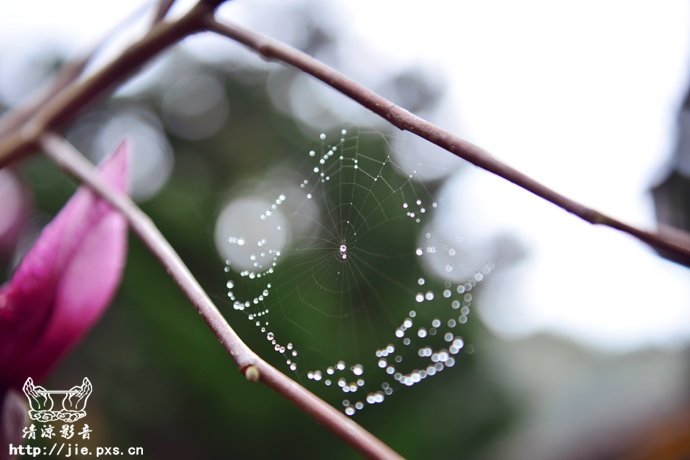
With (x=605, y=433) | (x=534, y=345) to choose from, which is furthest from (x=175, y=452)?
(x=534, y=345)

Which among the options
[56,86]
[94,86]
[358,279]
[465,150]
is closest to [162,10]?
[94,86]

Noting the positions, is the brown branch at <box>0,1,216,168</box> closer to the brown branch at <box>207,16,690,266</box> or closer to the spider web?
the brown branch at <box>207,16,690,266</box>

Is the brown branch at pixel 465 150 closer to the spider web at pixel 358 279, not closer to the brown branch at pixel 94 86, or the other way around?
the brown branch at pixel 94 86

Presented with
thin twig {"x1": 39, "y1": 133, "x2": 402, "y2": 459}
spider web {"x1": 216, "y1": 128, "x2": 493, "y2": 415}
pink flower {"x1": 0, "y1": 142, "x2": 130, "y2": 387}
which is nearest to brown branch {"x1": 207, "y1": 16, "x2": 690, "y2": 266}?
thin twig {"x1": 39, "y1": 133, "x2": 402, "y2": 459}

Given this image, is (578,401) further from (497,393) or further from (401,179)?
(401,179)

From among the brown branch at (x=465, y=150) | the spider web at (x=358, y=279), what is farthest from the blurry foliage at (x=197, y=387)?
the brown branch at (x=465, y=150)

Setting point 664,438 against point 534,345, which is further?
point 534,345

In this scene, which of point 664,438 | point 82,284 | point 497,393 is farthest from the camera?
point 497,393
